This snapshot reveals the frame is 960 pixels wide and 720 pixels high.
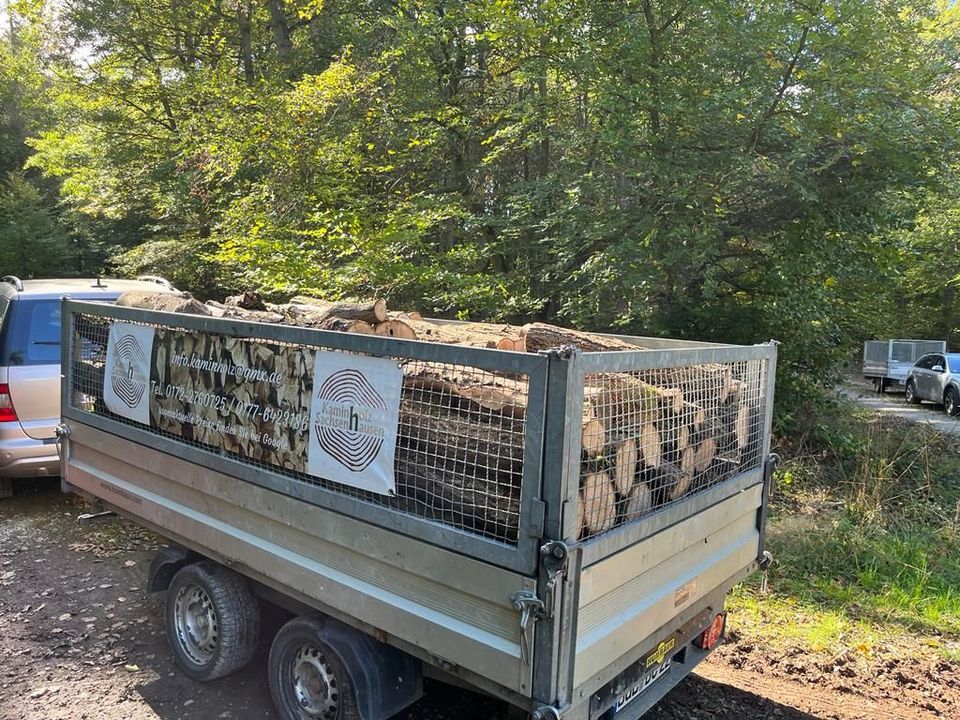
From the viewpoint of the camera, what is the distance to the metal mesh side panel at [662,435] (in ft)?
7.91

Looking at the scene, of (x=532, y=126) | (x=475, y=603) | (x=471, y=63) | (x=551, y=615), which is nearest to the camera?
(x=551, y=615)

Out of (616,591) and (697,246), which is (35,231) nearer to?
(697,246)

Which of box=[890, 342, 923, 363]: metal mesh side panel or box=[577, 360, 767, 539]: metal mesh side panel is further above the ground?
box=[577, 360, 767, 539]: metal mesh side panel

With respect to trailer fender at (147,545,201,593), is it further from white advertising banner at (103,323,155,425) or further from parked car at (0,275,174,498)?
parked car at (0,275,174,498)

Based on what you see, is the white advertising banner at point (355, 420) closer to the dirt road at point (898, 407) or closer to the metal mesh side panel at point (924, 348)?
the dirt road at point (898, 407)

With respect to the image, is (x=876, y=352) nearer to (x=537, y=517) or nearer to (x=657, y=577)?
(x=657, y=577)

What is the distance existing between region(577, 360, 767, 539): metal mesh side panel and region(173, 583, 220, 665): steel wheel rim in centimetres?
228

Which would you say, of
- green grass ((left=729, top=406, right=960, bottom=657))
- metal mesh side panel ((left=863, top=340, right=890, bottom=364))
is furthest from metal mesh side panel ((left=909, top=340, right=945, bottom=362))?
green grass ((left=729, top=406, right=960, bottom=657))

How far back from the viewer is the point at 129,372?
156 inches

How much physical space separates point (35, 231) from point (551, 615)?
26.2 meters

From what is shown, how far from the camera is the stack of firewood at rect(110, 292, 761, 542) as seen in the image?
7.84 feet

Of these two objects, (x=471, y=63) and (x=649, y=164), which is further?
(x=471, y=63)

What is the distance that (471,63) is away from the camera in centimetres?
1094

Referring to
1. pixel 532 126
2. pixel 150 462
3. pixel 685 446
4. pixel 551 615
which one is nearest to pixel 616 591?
pixel 551 615
